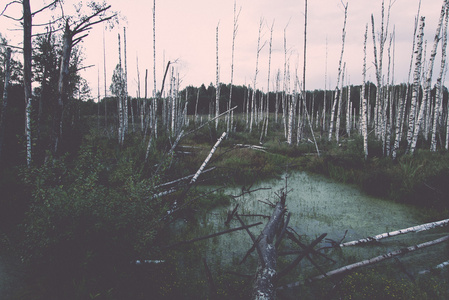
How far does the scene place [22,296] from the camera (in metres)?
2.89

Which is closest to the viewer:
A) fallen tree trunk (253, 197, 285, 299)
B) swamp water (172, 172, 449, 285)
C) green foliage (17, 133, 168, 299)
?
fallen tree trunk (253, 197, 285, 299)

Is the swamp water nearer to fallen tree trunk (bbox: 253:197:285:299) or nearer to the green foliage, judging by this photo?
fallen tree trunk (bbox: 253:197:285:299)

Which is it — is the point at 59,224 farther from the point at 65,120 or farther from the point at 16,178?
the point at 65,120

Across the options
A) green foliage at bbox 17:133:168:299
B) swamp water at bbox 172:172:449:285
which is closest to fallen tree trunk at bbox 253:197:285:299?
swamp water at bbox 172:172:449:285

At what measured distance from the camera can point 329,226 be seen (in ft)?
18.1

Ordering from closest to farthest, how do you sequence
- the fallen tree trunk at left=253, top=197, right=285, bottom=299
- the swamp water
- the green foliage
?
the fallen tree trunk at left=253, top=197, right=285, bottom=299, the green foliage, the swamp water

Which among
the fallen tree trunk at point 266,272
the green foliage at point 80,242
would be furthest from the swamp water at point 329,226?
the green foliage at point 80,242

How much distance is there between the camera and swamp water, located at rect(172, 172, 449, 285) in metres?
3.98

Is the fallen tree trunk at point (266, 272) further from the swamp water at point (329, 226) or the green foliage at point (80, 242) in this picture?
the green foliage at point (80, 242)

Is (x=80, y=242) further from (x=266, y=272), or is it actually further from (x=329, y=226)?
(x=329, y=226)

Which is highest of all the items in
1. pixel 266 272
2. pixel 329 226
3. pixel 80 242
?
pixel 80 242

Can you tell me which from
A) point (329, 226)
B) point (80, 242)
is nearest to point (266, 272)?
point (80, 242)

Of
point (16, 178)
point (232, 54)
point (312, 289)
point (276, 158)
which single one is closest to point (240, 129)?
point (232, 54)

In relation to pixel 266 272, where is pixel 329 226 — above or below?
below
